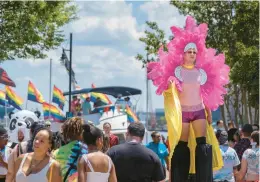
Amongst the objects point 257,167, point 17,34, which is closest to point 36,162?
point 257,167

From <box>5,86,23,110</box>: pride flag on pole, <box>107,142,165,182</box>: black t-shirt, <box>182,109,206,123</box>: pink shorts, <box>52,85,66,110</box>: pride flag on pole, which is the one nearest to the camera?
<box>107,142,165,182</box>: black t-shirt

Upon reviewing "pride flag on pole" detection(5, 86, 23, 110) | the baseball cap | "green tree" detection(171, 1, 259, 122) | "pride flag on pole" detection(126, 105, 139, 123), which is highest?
"green tree" detection(171, 1, 259, 122)

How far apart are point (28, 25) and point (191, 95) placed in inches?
532

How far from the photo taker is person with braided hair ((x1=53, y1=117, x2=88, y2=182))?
7012 mm

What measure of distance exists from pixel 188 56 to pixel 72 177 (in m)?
2.43

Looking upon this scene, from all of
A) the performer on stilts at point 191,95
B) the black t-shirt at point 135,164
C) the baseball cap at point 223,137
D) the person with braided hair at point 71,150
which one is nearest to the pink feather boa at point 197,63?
the performer on stilts at point 191,95

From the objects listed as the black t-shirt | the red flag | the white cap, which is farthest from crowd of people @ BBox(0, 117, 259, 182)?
→ the red flag

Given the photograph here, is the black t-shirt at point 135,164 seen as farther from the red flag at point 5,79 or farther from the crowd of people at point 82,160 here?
the red flag at point 5,79

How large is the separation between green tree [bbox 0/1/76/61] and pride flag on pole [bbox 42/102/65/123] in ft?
16.4

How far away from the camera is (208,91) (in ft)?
28.6

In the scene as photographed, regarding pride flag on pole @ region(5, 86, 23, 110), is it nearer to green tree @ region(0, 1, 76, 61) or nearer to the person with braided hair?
green tree @ region(0, 1, 76, 61)

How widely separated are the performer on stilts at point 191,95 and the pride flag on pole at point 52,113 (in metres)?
18.6

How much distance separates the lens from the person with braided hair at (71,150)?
23.0 ft

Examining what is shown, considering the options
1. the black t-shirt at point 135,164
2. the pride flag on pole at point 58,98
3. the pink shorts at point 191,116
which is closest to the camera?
the black t-shirt at point 135,164
